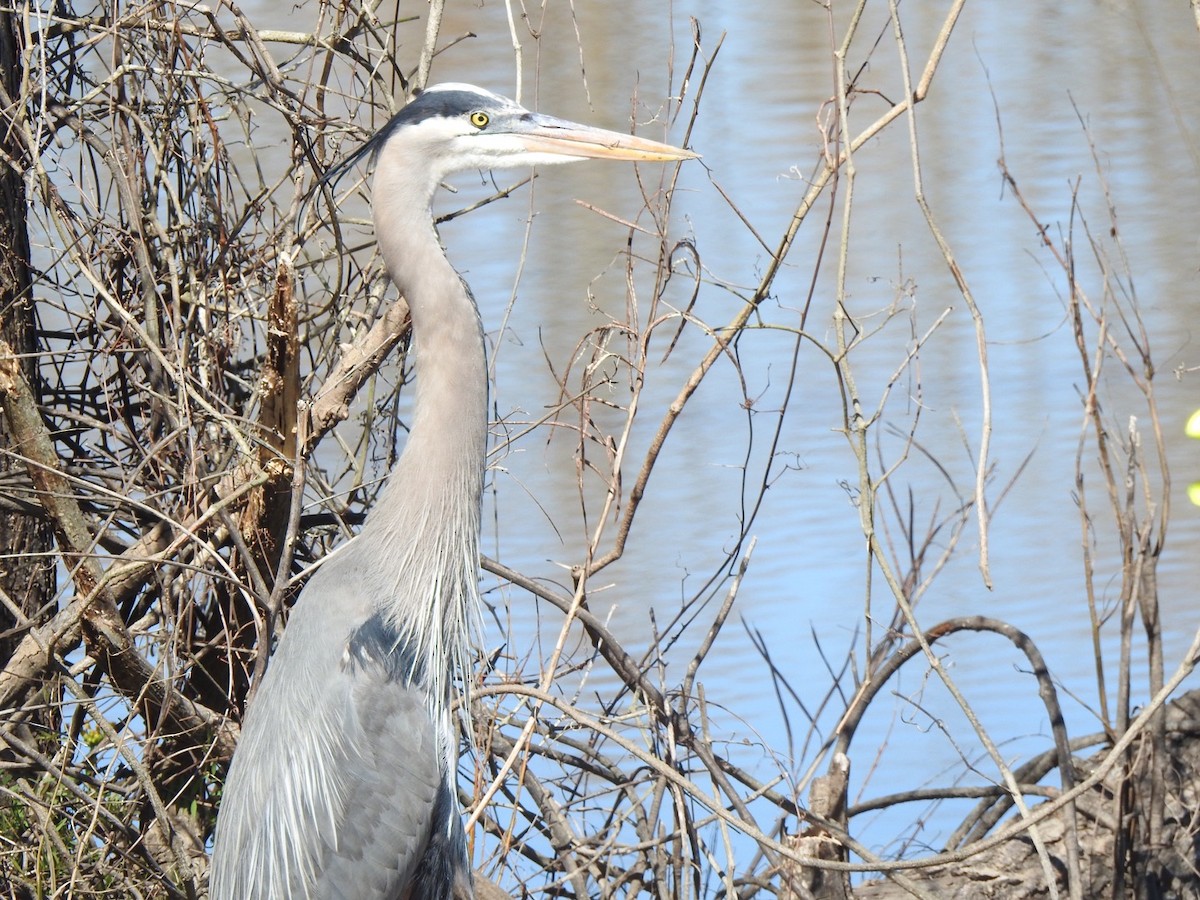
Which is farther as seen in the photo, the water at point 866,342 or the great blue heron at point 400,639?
the water at point 866,342

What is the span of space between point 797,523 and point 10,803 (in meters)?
2.81

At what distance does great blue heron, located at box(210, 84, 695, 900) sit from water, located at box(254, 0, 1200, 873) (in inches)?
17.7

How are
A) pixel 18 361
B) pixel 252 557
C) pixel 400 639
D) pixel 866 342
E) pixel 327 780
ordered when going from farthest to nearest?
pixel 866 342
pixel 18 361
pixel 252 557
pixel 400 639
pixel 327 780

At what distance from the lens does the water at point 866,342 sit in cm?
440

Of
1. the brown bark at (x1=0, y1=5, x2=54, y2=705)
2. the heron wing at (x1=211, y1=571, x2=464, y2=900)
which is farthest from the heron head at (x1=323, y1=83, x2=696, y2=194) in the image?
the brown bark at (x1=0, y1=5, x2=54, y2=705)

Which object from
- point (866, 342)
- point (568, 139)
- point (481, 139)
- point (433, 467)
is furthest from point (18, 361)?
point (866, 342)

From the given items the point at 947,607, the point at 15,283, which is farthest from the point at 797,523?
the point at 15,283

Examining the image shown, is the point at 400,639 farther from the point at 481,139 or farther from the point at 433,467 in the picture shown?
the point at 481,139

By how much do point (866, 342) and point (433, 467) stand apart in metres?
4.21

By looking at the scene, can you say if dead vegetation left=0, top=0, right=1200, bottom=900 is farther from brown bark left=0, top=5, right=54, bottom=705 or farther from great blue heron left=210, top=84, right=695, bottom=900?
great blue heron left=210, top=84, right=695, bottom=900

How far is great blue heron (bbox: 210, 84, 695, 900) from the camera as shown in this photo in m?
2.76

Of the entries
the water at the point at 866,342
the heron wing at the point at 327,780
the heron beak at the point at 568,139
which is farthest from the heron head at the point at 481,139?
the heron wing at the point at 327,780

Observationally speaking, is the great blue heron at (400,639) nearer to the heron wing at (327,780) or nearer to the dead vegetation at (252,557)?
the heron wing at (327,780)

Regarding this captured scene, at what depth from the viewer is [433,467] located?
2.88 metres
